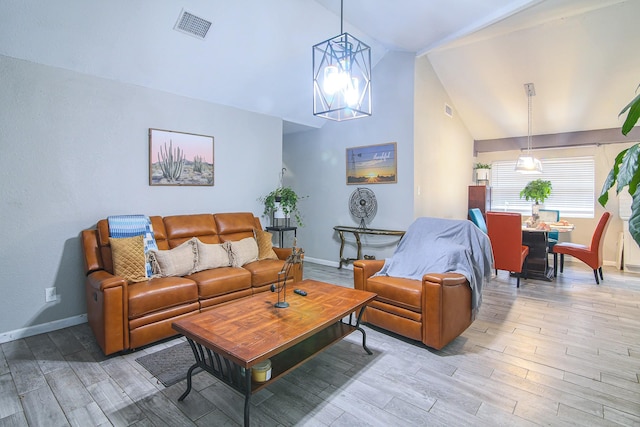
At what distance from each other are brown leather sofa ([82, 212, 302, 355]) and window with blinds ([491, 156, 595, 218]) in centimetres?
486

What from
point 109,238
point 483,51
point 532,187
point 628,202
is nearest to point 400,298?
point 109,238

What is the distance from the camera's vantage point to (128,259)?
276cm

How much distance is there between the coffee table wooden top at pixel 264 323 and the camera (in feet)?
5.24

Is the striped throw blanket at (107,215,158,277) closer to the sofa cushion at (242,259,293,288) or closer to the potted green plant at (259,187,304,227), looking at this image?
the sofa cushion at (242,259,293,288)

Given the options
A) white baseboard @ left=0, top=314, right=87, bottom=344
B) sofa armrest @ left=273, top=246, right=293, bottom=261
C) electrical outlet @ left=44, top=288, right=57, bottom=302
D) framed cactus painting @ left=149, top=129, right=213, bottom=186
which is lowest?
white baseboard @ left=0, top=314, right=87, bottom=344

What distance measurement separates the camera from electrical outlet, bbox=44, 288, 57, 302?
9.46 ft

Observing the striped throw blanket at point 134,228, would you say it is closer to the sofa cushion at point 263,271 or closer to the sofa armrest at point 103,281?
the sofa armrest at point 103,281

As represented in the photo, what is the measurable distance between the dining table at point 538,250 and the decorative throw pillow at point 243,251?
3698 mm

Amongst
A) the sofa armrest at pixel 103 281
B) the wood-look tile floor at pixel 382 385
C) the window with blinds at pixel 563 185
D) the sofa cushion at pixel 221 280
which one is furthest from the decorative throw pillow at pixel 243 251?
the window with blinds at pixel 563 185

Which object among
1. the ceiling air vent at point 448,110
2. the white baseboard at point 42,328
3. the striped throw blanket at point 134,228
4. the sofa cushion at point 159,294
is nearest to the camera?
the sofa cushion at point 159,294

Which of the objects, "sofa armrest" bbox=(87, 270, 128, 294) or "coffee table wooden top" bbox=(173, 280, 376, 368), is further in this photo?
"sofa armrest" bbox=(87, 270, 128, 294)

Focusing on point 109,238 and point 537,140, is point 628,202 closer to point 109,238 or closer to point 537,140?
point 537,140

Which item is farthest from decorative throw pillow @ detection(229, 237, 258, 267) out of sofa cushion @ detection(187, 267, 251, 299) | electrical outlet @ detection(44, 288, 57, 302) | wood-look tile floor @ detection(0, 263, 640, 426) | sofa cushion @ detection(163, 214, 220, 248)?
electrical outlet @ detection(44, 288, 57, 302)

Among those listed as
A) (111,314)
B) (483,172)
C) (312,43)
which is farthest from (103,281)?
(483,172)
